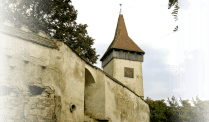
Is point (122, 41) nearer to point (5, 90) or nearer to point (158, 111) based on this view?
point (158, 111)

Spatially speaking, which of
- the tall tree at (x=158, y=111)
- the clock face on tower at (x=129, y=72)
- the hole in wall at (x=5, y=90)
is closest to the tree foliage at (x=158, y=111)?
the tall tree at (x=158, y=111)

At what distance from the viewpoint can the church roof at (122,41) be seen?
26.0 m

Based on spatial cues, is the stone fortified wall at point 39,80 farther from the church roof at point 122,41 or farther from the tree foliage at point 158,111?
the church roof at point 122,41

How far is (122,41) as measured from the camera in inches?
1061

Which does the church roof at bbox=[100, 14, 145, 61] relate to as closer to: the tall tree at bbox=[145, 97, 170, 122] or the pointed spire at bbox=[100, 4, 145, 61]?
the pointed spire at bbox=[100, 4, 145, 61]

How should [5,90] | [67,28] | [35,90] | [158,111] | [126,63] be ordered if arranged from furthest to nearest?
[126,63] < [158,111] < [67,28] < [35,90] < [5,90]

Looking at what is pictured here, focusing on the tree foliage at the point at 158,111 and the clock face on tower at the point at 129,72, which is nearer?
the tree foliage at the point at 158,111

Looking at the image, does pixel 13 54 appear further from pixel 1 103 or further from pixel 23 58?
pixel 1 103

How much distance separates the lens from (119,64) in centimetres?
2517

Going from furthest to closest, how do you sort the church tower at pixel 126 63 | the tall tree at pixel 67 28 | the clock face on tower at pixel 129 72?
the clock face on tower at pixel 129 72
the church tower at pixel 126 63
the tall tree at pixel 67 28

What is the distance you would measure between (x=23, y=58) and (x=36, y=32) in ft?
4.39

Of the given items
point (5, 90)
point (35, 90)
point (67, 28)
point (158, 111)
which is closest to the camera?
point (5, 90)

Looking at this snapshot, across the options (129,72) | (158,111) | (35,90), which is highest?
(129,72)

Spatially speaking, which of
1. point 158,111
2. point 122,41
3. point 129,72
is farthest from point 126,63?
point 158,111
